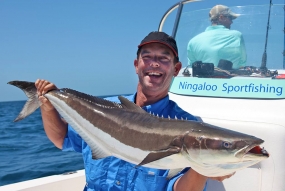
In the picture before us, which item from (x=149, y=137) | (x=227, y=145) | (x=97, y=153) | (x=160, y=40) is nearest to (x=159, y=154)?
(x=149, y=137)

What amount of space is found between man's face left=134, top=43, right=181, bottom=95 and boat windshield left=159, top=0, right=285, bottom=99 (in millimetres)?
680

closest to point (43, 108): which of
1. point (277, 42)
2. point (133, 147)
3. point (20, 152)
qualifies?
point (133, 147)

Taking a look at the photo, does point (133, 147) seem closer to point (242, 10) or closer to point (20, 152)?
point (242, 10)

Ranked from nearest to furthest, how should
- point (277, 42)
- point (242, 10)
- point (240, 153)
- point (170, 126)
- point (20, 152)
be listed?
point (240, 153), point (170, 126), point (277, 42), point (242, 10), point (20, 152)

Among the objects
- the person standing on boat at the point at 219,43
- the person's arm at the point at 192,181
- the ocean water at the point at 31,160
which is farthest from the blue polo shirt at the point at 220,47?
the ocean water at the point at 31,160

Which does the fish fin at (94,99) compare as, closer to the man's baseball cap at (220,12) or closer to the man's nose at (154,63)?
the man's nose at (154,63)

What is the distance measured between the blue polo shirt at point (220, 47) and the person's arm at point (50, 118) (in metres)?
1.64

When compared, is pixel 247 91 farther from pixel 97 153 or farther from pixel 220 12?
pixel 97 153

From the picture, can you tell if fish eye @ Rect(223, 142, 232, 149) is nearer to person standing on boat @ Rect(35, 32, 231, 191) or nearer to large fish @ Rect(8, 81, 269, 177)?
large fish @ Rect(8, 81, 269, 177)

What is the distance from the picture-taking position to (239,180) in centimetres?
272

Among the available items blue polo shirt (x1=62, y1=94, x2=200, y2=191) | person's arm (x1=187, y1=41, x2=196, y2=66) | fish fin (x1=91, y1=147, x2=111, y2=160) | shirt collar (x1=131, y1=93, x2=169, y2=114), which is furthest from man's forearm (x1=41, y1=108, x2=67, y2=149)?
person's arm (x1=187, y1=41, x2=196, y2=66)

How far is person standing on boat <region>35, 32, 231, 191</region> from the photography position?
8.50 feet

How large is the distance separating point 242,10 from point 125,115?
1997 mm

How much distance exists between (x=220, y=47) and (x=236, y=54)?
180 mm
